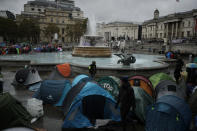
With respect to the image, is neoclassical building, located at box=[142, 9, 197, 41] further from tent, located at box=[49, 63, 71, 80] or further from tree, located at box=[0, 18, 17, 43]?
tree, located at box=[0, 18, 17, 43]

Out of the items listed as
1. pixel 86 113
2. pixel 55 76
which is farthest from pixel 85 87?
pixel 55 76

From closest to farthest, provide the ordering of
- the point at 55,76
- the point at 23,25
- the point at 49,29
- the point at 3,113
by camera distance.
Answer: the point at 3,113 → the point at 55,76 → the point at 23,25 → the point at 49,29

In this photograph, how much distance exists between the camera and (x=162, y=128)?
4.80 meters

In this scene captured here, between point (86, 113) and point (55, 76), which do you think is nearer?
point (86, 113)

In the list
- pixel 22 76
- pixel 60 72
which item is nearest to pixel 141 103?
pixel 60 72

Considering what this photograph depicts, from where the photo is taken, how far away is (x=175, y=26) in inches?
2977

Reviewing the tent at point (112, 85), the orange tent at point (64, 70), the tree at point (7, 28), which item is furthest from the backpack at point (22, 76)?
the tree at point (7, 28)

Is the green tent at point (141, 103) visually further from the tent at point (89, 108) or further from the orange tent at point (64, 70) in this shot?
the orange tent at point (64, 70)

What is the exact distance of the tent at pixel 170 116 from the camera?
184 inches

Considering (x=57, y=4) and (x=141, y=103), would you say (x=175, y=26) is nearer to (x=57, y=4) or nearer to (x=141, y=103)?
(x=57, y=4)

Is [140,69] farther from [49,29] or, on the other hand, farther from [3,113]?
[49,29]

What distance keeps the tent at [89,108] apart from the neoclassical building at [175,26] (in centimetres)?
5781

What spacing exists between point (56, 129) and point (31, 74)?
5554 mm

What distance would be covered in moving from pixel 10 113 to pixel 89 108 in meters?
2.49
